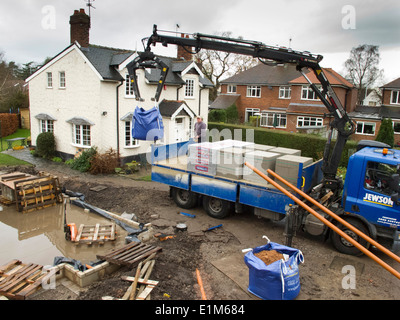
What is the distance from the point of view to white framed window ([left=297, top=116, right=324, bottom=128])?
31384mm

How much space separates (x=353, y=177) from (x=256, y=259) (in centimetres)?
407

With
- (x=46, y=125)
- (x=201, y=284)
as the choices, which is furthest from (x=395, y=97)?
(x=201, y=284)

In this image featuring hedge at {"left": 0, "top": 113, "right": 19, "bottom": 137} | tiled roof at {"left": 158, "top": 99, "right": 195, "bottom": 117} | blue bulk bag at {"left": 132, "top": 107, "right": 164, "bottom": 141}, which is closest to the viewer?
blue bulk bag at {"left": 132, "top": 107, "right": 164, "bottom": 141}

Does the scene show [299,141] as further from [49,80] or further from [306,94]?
[49,80]

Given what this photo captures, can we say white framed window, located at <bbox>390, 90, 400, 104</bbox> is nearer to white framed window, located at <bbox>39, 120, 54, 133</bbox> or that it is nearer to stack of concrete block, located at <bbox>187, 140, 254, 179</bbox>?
stack of concrete block, located at <bbox>187, 140, 254, 179</bbox>

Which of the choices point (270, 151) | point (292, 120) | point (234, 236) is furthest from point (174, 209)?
point (292, 120)

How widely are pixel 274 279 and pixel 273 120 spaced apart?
30906 millimetres

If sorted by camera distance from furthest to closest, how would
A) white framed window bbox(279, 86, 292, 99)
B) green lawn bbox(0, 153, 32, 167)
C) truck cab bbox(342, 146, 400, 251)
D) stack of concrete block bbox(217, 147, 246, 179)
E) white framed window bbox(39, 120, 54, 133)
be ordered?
white framed window bbox(279, 86, 292, 99) → white framed window bbox(39, 120, 54, 133) → green lawn bbox(0, 153, 32, 167) → stack of concrete block bbox(217, 147, 246, 179) → truck cab bbox(342, 146, 400, 251)

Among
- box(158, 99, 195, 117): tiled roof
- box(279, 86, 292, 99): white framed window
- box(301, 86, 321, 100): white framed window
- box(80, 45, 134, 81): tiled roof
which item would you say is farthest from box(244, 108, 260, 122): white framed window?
box(80, 45, 134, 81): tiled roof

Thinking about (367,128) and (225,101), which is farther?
(225,101)

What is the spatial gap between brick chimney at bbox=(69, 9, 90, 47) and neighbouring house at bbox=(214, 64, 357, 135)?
20.3 metres

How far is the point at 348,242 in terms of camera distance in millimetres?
8961

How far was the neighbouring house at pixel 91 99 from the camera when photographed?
1809 centimetres

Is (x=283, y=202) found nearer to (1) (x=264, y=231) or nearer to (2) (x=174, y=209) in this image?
(1) (x=264, y=231)
